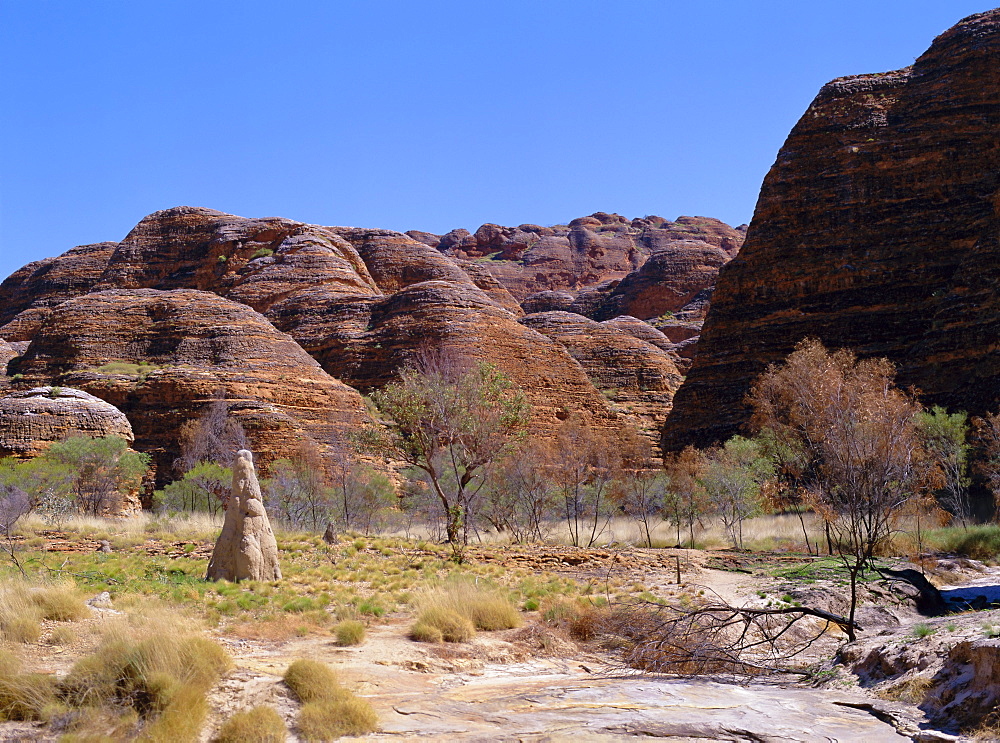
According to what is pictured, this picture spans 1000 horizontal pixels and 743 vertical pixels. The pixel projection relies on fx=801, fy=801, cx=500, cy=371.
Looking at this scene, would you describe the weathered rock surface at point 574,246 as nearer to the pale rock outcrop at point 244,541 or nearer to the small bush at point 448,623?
the pale rock outcrop at point 244,541

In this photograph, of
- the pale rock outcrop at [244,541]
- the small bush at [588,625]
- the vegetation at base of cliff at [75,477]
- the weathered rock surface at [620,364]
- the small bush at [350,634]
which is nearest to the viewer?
the small bush at [350,634]

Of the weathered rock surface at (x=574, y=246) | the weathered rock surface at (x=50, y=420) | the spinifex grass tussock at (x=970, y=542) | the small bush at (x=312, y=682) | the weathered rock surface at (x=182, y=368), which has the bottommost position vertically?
the spinifex grass tussock at (x=970, y=542)

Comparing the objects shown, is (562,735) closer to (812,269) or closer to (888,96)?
(812,269)

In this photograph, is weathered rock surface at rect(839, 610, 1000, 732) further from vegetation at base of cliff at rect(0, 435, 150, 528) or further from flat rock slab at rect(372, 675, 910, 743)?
vegetation at base of cliff at rect(0, 435, 150, 528)

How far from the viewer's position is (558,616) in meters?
11.5

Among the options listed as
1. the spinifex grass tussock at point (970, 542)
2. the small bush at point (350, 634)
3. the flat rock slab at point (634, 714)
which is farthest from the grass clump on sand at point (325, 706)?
the spinifex grass tussock at point (970, 542)

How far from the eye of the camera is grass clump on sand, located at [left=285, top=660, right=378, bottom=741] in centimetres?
642

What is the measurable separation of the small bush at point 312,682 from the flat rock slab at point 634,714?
0.49 meters

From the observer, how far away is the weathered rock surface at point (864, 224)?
50438 mm

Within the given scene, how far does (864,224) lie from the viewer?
5362 cm

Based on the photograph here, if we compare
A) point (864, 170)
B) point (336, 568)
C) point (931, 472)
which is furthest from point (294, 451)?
point (864, 170)

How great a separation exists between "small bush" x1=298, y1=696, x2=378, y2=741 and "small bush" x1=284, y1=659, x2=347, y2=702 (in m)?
0.17

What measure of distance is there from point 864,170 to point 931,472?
39.1m

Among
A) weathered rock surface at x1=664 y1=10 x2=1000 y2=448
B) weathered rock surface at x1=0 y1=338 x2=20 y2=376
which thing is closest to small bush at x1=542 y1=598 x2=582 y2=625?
weathered rock surface at x1=664 y1=10 x2=1000 y2=448
